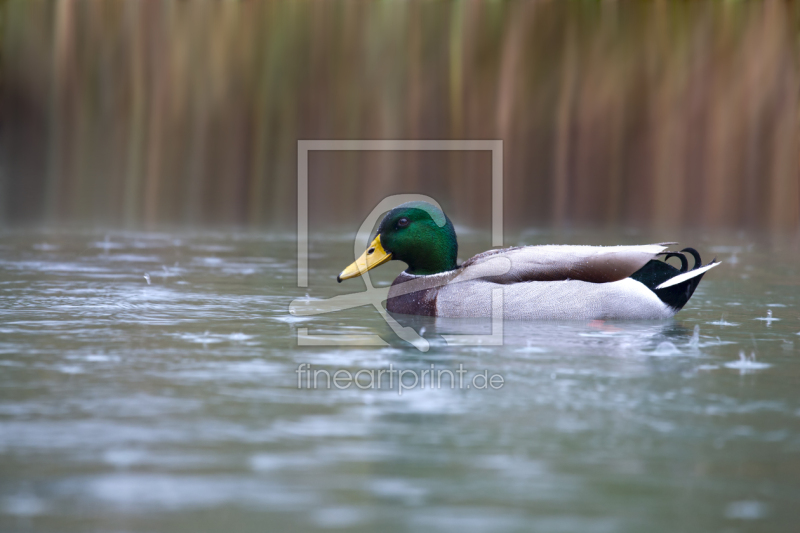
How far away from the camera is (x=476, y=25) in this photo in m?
19.1

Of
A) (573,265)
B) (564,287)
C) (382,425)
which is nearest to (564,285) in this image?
(564,287)

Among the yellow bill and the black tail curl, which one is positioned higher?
the yellow bill

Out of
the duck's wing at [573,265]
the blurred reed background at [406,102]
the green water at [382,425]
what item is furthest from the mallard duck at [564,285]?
the blurred reed background at [406,102]

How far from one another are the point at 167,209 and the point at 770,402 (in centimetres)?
1348

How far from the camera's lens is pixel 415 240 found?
25.3ft

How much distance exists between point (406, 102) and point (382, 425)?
14456mm

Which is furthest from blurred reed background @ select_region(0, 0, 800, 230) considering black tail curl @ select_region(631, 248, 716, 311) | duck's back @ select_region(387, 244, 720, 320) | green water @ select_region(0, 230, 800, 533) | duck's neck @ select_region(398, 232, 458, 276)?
green water @ select_region(0, 230, 800, 533)

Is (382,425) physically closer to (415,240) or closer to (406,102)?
(415,240)

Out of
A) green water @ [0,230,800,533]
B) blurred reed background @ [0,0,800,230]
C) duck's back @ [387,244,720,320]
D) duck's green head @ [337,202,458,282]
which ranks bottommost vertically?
green water @ [0,230,800,533]

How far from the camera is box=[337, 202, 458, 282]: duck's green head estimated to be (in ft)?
25.3

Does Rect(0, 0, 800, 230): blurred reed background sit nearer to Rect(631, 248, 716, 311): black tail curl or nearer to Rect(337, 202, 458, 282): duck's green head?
Rect(337, 202, 458, 282): duck's green head

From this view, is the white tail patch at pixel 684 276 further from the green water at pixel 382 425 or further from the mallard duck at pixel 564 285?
the green water at pixel 382 425

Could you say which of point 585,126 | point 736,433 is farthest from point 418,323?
point 585,126

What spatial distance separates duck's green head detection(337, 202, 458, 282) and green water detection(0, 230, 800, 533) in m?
0.61
